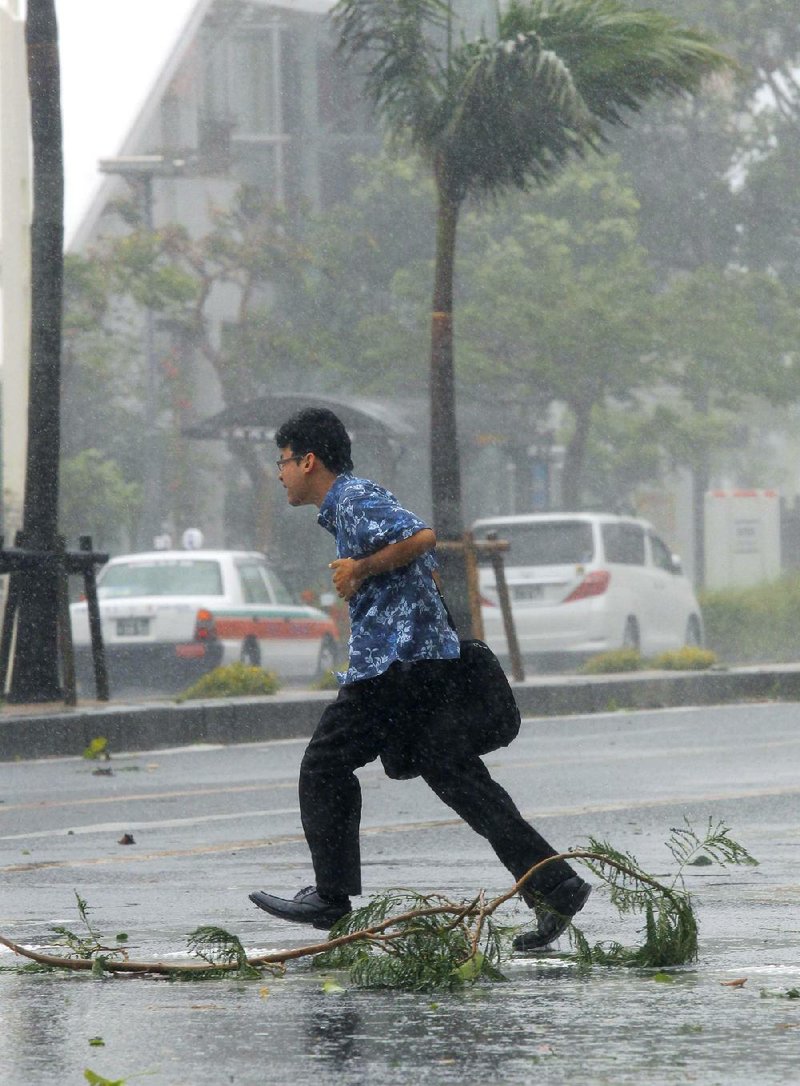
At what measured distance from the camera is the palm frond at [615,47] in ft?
62.6

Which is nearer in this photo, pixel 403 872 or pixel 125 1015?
pixel 125 1015

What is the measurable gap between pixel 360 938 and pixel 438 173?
49.4 feet

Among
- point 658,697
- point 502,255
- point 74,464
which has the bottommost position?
point 658,697

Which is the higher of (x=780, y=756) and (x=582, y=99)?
(x=582, y=99)

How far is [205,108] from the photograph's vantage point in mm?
48906

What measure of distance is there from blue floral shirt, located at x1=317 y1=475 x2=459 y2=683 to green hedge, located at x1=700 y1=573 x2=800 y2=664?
2563 centimetres

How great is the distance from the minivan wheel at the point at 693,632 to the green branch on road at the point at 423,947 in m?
21.5

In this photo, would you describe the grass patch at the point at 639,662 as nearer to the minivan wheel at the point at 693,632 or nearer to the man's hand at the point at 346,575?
the minivan wheel at the point at 693,632

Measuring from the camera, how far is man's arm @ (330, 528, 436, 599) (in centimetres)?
599

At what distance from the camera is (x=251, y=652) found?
22969 millimetres

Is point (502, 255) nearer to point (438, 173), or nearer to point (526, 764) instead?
point (438, 173)

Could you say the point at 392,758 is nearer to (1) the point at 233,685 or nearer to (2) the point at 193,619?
(1) the point at 233,685

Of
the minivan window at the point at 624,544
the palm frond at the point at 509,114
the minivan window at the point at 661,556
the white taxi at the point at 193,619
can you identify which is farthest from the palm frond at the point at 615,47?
the minivan window at the point at 661,556

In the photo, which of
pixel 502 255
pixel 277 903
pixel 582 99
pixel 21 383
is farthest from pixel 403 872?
pixel 502 255
